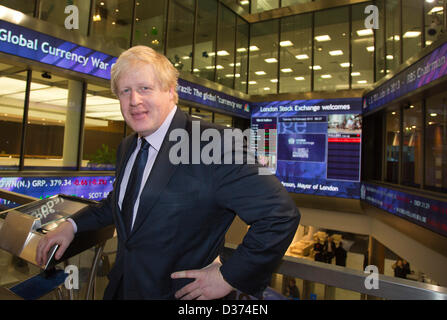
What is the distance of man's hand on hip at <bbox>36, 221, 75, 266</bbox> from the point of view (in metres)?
1.17

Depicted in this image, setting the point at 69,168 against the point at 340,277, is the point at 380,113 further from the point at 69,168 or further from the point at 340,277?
the point at 340,277

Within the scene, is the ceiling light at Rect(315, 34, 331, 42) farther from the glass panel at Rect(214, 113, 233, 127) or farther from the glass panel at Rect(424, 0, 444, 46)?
the glass panel at Rect(424, 0, 444, 46)

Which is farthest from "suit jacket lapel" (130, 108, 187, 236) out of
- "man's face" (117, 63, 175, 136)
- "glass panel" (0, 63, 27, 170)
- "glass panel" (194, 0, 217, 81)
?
"glass panel" (194, 0, 217, 81)

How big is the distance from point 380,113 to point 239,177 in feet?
29.0

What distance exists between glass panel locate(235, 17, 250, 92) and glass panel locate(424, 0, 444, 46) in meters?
6.05

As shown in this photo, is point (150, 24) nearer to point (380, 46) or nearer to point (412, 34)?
point (412, 34)

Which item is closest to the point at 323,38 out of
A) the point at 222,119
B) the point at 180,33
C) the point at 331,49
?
the point at 331,49

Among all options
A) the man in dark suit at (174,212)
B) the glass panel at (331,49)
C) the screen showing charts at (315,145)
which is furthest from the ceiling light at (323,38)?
the man in dark suit at (174,212)

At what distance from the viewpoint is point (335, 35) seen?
10445 mm

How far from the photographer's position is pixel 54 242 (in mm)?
1172

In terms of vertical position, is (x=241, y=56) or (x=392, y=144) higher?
(x=241, y=56)

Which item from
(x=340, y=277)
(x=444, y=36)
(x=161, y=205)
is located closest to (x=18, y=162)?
(x=161, y=205)

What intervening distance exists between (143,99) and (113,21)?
22.8 feet
